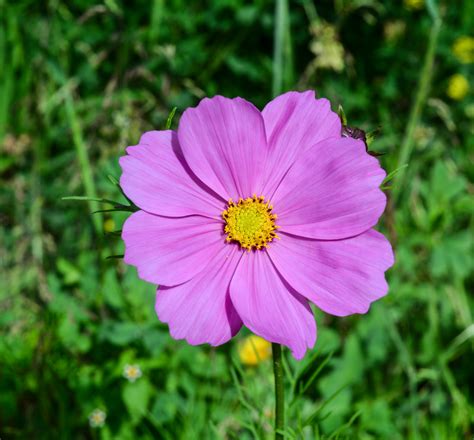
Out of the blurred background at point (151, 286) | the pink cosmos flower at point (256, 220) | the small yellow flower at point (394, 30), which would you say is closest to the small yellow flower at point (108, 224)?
the blurred background at point (151, 286)

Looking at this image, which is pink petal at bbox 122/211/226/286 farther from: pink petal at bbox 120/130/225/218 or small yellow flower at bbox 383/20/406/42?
small yellow flower at bbox 383/20/406/42

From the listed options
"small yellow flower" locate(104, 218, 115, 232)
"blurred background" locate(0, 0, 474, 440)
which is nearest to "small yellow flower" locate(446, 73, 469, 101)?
"blurred background" locate(0, 0, 474, 440)

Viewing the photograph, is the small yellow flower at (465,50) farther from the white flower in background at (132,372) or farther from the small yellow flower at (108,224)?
the white flower in background at (132,372)

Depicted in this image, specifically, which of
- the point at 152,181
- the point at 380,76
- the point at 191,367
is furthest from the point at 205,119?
the point at 380,76

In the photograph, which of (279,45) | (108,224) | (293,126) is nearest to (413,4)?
(279,45)

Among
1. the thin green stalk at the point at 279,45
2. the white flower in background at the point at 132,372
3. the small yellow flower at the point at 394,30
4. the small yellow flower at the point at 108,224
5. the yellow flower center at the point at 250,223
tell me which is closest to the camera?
the yellow flower center at the point at 250,223

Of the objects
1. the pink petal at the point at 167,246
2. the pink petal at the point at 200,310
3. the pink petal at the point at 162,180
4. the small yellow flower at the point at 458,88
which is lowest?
the small yellow flower at the point at 458,88

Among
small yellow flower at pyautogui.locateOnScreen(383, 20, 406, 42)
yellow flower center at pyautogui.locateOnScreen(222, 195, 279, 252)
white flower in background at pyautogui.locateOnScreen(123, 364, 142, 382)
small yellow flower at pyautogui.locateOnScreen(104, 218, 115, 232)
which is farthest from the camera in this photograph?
small yellow flower at pyautogui.locateOnScreen(383, 20, 406, 42)

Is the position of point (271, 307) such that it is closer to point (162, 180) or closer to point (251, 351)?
point (162, 180)
